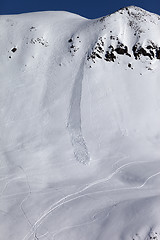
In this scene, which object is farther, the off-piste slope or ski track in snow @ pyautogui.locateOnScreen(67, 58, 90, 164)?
ski track in snow @ pyautogui.locateOnScreen(67, 58, 90, 164)

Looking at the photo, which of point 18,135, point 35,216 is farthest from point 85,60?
point 35,216

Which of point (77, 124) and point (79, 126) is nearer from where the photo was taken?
point (79, 126)

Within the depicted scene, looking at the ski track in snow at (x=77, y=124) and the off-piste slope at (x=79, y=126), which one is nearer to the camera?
the off-piste slope at (x=79, y=126)

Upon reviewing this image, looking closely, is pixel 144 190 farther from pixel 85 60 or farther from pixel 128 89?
pixel 85 60

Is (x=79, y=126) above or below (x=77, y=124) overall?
below
